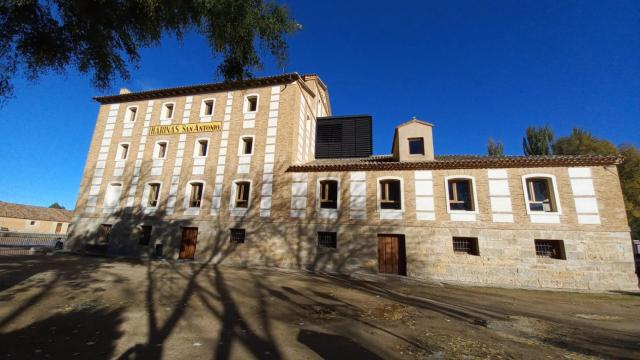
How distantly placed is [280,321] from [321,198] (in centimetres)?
941

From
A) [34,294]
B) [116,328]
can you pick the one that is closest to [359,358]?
[116,328]

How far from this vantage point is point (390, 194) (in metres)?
14.3

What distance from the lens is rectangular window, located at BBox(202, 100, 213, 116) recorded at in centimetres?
1817

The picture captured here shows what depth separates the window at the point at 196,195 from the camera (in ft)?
53.7

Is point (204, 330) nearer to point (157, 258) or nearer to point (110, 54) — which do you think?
point (110, 54)

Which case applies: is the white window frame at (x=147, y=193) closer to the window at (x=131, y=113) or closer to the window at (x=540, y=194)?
the window at (x=131, y=113)

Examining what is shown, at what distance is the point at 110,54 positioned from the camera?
8.05 meters

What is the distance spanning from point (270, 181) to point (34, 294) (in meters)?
10.3

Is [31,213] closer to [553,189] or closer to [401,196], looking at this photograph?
[401,196]

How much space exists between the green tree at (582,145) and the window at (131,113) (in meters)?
42.0

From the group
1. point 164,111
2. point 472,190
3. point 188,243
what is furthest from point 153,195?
point 472,190

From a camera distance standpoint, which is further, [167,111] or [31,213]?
[31,213]

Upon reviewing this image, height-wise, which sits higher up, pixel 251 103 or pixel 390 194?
pixel 251 103

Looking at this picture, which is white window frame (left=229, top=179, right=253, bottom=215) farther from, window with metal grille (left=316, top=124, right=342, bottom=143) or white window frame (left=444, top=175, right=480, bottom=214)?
white window frame (left=444, top=175, right=480, bottom=214)
